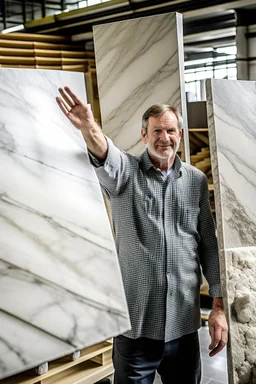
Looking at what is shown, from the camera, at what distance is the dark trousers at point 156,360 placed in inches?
73.8

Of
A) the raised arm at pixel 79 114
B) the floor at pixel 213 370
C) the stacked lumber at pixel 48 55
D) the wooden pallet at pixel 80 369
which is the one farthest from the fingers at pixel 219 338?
the stacked lumber at pixel 48 55

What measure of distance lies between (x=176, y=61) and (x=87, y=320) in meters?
2.08

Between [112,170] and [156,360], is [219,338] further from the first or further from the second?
[112,170]

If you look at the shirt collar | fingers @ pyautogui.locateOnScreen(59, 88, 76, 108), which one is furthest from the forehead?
fingers @ pyautogui.locateOnScreen(59, 88, 76, 108)

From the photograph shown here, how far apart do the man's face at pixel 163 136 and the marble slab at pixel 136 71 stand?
1.06m

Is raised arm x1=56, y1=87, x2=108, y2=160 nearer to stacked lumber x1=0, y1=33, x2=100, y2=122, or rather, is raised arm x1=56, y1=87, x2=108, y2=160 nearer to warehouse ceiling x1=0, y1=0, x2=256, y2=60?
warehouse ceiling x1=0, y1=0, x2=256, y2=60

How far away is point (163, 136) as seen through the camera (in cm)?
188

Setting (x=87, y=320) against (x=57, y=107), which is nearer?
(x=87, y=320)

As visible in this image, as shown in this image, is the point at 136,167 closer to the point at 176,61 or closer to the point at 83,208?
the point at 83,208

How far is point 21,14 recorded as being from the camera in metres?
7.06

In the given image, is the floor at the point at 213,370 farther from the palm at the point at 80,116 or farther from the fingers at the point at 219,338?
the palm at the point at 80,116

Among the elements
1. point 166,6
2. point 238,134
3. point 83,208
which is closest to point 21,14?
point 166,6

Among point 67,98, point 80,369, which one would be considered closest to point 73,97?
point 67,98

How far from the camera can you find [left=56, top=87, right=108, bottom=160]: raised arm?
1565mm
